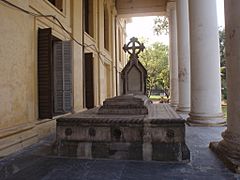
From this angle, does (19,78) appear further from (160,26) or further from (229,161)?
(160,26)

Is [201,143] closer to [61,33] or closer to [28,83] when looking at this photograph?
[28,83]

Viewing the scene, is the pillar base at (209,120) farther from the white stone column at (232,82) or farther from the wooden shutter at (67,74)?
the wooden shutter at (67,74)

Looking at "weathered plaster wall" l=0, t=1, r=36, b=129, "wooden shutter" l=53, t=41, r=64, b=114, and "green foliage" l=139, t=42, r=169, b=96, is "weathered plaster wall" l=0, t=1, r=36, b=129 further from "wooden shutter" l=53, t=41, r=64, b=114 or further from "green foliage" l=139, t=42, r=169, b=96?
"green foliage" l=139, t=42, r=169, b=96

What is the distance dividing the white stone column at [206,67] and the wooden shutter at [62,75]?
12.6 ft

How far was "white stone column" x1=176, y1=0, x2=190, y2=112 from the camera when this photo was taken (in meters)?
9.82

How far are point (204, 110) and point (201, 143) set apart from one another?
1.86 metres

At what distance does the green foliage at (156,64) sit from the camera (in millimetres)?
31172

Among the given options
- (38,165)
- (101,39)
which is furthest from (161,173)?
(101,39)

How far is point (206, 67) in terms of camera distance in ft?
21.5

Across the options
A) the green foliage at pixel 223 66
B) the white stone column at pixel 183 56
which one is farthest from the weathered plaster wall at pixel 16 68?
the green foliage at pixel 223 66

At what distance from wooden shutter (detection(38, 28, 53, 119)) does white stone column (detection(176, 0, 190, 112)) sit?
19.5ft

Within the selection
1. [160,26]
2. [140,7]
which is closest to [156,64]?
[160,26]

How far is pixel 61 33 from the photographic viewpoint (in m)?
7.44

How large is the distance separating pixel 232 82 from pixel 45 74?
169 inches
